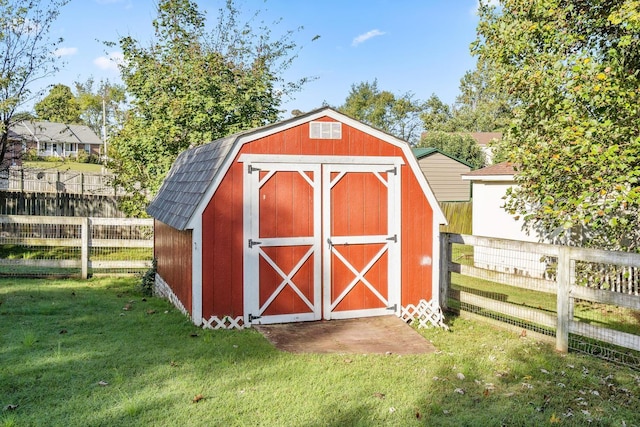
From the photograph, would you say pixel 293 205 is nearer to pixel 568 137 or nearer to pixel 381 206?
→ pixel 381 206

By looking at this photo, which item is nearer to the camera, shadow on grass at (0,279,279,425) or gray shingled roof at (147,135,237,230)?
shadow on grass at (0,279,279,425)

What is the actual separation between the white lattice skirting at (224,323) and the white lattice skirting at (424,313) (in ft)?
7.79

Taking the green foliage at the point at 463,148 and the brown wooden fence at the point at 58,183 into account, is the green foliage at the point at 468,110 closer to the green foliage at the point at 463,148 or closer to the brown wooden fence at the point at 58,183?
the green foliage at the point at 463,148

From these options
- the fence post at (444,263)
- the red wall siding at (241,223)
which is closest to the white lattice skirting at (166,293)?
the red wall siding at (241,223)

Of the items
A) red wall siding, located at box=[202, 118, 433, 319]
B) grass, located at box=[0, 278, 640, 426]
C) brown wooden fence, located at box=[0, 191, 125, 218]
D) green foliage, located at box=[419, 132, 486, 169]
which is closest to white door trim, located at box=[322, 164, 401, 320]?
red wall siding, located at box=[202, 118, 433, 319]

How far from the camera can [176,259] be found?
27.9 ft

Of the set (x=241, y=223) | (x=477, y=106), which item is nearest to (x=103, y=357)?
(x=241, y=223)

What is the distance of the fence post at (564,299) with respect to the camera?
6.66 m

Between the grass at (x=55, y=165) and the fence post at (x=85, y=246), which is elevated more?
the grass at (x=55, y=165)

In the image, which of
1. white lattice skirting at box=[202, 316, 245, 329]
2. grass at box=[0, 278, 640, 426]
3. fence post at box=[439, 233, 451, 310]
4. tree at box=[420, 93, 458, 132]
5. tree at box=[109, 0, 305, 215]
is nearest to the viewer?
grass at box=[0, 278, 640, 426]

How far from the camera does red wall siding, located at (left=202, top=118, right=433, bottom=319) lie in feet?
23.7

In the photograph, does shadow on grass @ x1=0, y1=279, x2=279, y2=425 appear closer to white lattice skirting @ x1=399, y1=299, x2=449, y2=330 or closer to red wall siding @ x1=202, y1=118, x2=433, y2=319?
red wall siding @ x1=202, y1=118, x2=433, y2=319

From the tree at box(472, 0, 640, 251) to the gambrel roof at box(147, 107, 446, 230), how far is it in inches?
74.7

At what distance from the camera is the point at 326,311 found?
305 inches
